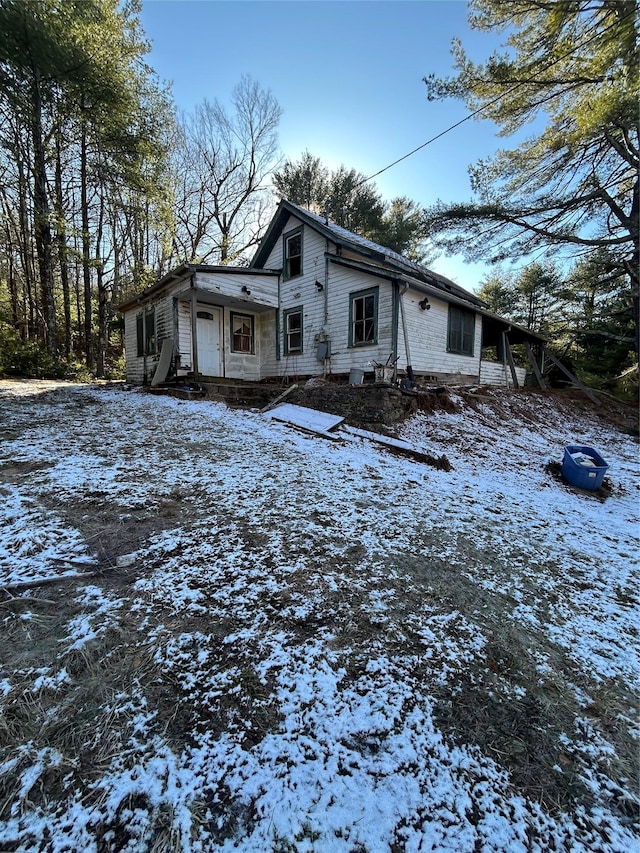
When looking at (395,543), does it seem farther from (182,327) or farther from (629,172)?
(629,172)

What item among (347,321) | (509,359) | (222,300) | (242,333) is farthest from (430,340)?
(222,300)

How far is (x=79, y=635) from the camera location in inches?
68.2

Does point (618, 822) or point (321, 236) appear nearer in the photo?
point (618, 822)

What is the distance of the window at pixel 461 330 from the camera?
35.9 feet

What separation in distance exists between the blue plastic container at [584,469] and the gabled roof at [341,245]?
5572mm

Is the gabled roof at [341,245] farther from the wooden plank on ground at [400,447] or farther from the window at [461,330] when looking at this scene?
the wooden plank on ground at [400,447]

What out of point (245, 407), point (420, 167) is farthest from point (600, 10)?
point (245, 407)

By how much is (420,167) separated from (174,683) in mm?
11575

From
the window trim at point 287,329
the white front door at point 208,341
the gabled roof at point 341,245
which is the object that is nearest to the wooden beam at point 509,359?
the gabled roof at point 341,245

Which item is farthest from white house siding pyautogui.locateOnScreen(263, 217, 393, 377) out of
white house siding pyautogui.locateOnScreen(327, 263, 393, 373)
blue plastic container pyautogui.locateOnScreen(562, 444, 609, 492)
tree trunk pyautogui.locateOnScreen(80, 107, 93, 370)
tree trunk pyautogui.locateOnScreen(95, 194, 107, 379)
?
tree trunk pyautogui.locateOnScreen(95, 194, 107, 379)

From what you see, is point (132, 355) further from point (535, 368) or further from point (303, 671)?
point (535, 368)

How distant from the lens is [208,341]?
10602mm

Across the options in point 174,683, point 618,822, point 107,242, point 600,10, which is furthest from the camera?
point 107,242

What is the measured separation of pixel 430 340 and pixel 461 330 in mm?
1992
